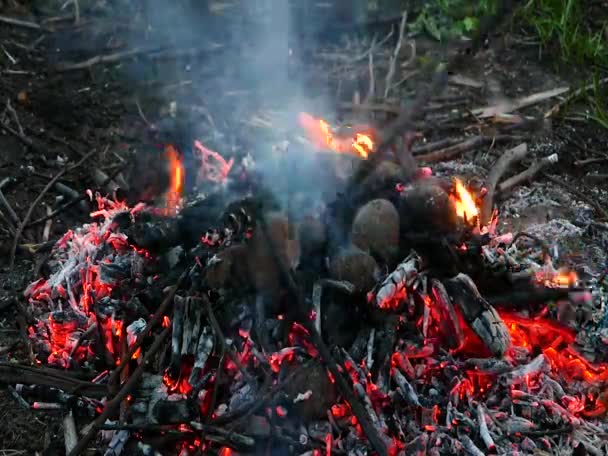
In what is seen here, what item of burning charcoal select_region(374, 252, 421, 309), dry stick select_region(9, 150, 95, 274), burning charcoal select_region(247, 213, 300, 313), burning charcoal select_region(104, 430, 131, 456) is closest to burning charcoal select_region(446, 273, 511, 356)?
burning charcoal select_region(374, 252, 421, 309)

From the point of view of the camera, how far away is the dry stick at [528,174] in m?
5.00

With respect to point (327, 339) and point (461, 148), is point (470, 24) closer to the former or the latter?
point (461, 148)

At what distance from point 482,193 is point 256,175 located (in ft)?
5.02

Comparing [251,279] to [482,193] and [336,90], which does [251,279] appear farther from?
[336,90]

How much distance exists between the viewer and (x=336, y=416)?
310cm

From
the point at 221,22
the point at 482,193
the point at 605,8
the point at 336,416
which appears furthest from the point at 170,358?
the point at 605,8

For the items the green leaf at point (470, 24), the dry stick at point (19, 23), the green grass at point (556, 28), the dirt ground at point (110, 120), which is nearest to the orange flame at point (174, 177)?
the dirt ground at point (110, 120)

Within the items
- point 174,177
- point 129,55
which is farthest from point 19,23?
point 174,177

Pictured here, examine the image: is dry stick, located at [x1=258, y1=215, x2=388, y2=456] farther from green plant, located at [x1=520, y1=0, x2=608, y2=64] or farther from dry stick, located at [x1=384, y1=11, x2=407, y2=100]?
green plant, located at [x1=520, y1=0, x2=608, y2=64]

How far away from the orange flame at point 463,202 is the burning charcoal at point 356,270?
2.39 feet

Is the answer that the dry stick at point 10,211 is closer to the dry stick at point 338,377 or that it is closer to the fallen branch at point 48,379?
the fallen branch at point 48,379

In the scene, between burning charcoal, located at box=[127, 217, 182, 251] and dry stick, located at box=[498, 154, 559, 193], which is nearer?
burning charcoal, located at box=[127, 217, 182, 251]

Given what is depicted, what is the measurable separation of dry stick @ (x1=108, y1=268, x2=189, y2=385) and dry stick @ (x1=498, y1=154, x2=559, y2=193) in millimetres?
2673

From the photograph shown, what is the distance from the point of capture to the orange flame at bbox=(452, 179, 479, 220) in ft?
12.3
